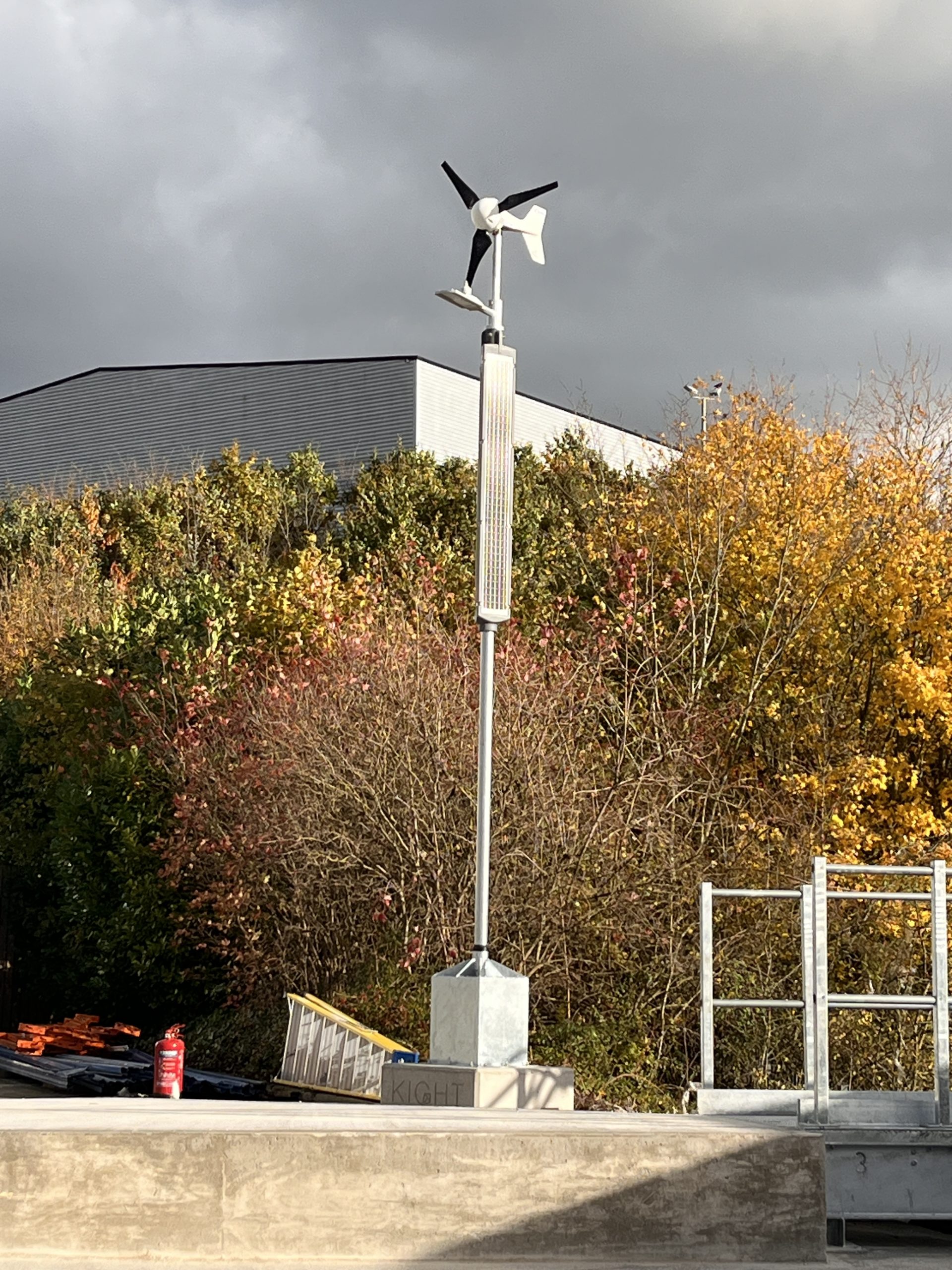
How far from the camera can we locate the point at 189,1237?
21.3ft

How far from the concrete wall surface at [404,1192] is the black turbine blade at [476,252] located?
694 cm

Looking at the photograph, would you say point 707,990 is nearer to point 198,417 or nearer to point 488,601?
point 488,601

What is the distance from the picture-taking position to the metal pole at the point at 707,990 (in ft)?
27.2

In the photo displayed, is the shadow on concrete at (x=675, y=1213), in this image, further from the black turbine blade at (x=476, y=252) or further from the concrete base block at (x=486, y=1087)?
the black turbine blade at (x=476, y=252)

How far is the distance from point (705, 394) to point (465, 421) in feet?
54.9

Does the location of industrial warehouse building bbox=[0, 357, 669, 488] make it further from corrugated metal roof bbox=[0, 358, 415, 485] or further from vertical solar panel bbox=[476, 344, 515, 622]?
vertical solar panel bbox=[476, 344, 515, 622]

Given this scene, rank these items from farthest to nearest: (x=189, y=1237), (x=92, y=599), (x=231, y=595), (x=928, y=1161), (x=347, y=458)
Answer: (x=347, y=458) < (x=92, y=599) < (x=231, y=595) < (x=928, y=1161) < (x=189, y=1237)

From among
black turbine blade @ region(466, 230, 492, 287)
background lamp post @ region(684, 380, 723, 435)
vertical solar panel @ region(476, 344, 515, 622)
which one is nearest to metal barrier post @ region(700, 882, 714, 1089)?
vertical solar panel @ region(476, 344, 515, 622)

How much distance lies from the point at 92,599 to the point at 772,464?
1460 centimetres

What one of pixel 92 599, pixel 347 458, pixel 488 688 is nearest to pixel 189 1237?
pixel 488 688

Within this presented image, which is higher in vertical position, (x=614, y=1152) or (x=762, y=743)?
(x=762, y=743)

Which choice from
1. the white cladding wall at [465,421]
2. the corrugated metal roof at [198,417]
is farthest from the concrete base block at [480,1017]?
the corrugated metal roof at [198,417]

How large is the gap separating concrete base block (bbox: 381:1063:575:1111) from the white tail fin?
19.8 feet

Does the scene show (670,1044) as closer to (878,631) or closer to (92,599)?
(878,631)
